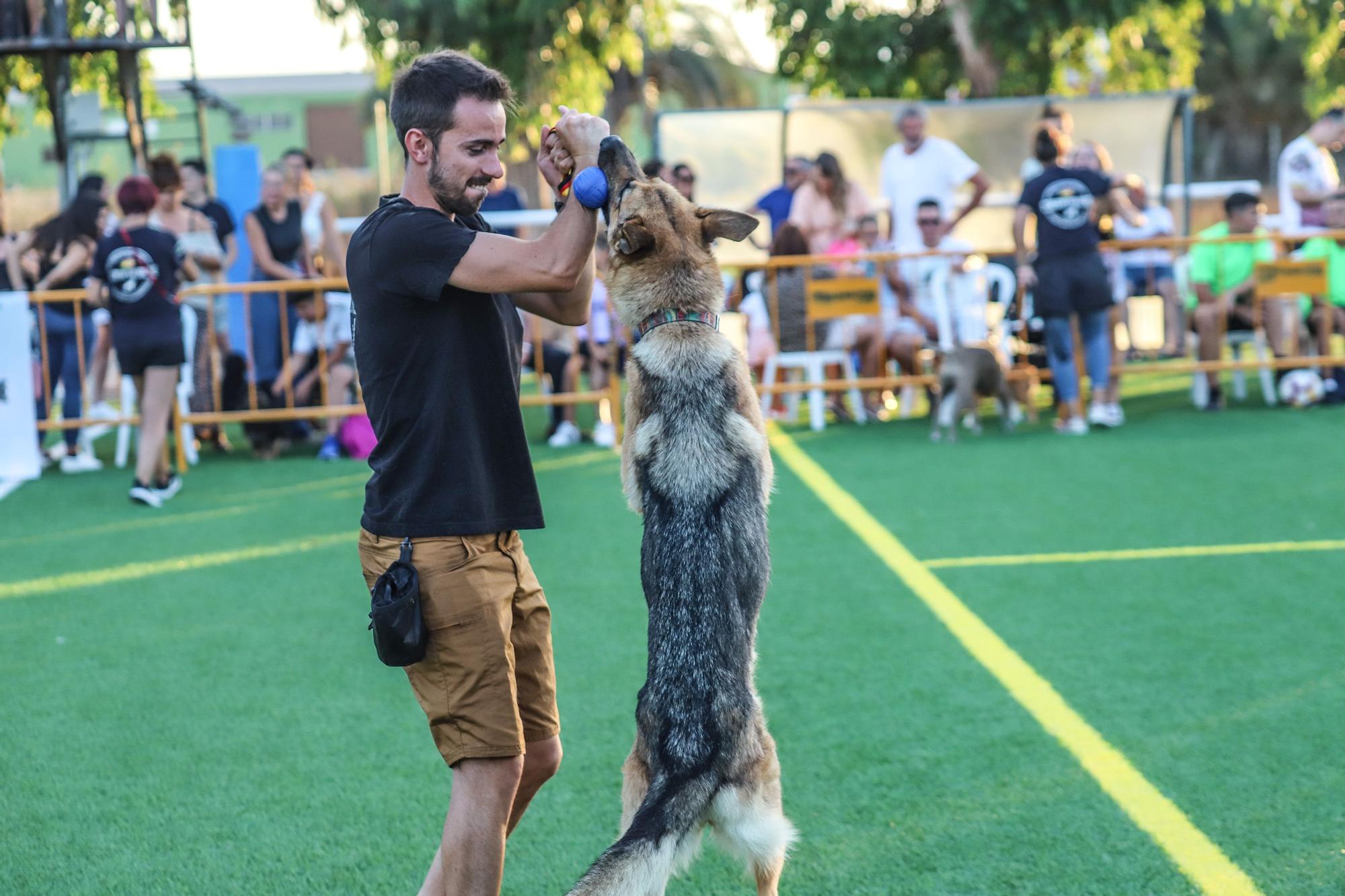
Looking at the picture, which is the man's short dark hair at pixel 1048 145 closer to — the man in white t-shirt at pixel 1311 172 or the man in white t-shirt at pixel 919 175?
the man in white t-shirt at pixel 919 175

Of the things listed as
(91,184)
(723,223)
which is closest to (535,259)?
(723,223)

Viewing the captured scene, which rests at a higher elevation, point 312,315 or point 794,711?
point 312,315

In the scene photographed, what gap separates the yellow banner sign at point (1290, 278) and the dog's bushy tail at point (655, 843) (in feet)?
34.1

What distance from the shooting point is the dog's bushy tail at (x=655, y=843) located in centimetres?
270

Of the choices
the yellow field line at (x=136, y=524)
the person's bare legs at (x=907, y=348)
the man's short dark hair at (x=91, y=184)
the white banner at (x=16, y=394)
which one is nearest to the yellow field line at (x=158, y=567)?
the yellow field line at (x=136, y=524)

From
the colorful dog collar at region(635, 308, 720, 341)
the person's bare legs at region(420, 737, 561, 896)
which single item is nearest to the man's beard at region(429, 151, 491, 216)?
the colorful dog collar at region(635, 308, 720, 341)

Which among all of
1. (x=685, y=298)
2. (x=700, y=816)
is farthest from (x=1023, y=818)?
(x=685, y=298)

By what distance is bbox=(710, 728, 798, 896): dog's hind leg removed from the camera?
9.65 ft

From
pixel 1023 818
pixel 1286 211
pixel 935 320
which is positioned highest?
pixel 1286 211

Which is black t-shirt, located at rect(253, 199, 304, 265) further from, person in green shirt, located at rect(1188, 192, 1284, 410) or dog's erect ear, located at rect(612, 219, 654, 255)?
dog's erect ear, located at rect(612, 219, 654, 255)

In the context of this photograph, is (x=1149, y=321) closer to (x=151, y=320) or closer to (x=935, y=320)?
(x=935, y=320)

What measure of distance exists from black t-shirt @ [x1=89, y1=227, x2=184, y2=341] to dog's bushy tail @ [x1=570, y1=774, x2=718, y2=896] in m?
7.13

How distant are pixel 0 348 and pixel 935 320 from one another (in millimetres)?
7718

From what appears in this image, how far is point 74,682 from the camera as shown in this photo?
563 cm
